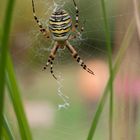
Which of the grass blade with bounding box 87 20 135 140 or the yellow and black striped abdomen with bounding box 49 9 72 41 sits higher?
the yellow and black striped abdomen with bounding box 49 9 72 41

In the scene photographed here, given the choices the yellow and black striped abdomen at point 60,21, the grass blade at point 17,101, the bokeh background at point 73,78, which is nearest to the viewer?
the grass blade at point 17,101

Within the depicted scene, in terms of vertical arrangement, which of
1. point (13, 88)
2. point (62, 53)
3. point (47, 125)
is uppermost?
point (13, 88)

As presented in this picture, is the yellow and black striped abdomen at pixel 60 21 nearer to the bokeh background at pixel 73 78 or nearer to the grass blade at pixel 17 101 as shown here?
the bokeh background at pixel 73 78

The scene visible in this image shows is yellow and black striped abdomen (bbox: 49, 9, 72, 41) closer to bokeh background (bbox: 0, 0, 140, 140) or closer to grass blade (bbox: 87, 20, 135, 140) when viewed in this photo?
bokeh background (bbox: 0, 0, 140, 140)

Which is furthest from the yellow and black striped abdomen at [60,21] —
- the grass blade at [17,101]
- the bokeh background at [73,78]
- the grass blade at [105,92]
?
the grass blade at [17,101]

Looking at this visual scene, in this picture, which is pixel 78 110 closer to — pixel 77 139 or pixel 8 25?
pixel 77 139

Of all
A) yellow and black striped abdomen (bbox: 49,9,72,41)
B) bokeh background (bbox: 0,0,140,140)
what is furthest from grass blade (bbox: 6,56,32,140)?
yellow and black striped abdomen (bbox: 49,9,72,41)

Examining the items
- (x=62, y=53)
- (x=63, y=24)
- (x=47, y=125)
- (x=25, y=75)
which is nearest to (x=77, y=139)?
(x=62, y=53)

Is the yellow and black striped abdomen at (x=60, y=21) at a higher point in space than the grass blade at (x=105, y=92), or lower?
higher

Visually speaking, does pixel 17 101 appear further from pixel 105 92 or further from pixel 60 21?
pixel 60 21
